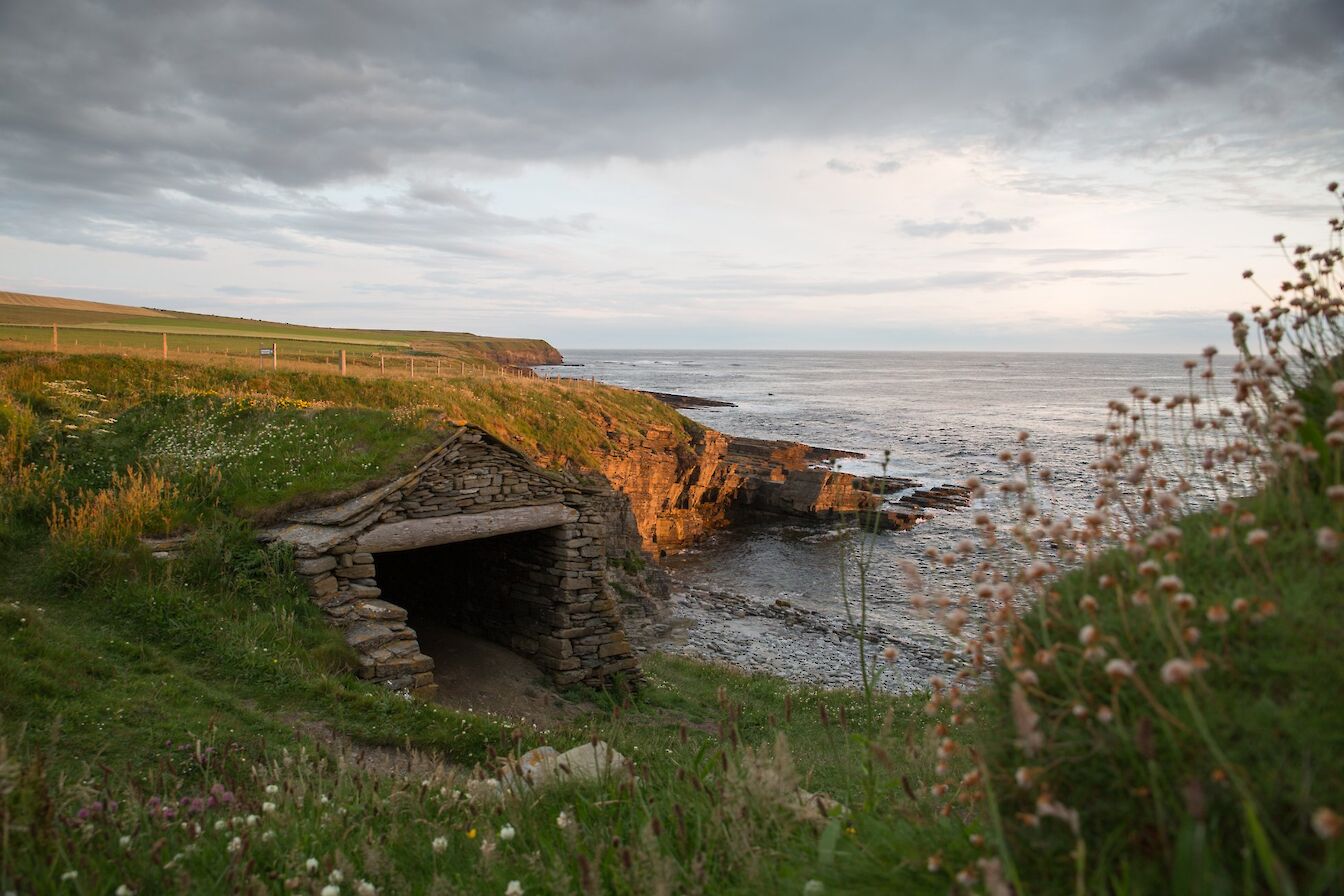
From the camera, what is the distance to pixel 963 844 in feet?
8.67

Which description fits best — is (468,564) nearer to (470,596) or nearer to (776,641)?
(470,596)

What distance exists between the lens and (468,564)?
15453mm

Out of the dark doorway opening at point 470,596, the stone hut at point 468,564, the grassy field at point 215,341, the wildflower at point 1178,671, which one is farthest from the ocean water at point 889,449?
the grassy field at point 215,341

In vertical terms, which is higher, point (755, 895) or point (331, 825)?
point (755, 895)

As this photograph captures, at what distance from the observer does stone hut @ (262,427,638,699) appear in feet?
36.2

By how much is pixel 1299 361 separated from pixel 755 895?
3344 mm

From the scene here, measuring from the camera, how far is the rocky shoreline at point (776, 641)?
1917 cm

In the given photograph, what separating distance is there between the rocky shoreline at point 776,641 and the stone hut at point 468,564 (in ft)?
17.7

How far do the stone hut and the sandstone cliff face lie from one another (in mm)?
15945

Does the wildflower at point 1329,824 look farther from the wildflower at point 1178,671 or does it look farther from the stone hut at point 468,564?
the stone hut at point 468,564

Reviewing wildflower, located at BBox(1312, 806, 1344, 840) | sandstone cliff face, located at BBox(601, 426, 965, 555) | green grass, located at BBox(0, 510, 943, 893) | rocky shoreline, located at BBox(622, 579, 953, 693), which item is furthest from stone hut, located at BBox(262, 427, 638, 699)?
sandstone cliff face, located at BBox(601, 426, 965, 555)

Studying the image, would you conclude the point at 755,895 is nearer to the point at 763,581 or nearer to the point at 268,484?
the point at 268,484

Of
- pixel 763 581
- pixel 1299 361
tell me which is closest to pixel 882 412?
pixel 763 581

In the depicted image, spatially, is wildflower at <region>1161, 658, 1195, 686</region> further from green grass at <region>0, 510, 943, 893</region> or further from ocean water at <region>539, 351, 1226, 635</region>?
green grass at <region>0, 510, 943, 893</region>
